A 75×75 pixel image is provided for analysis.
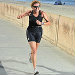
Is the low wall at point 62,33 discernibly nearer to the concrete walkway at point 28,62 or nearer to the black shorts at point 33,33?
the concrete walkway at point 28,62

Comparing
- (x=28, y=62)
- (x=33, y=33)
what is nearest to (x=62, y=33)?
(x=28, y=62)

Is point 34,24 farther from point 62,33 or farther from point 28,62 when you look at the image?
point 62,33

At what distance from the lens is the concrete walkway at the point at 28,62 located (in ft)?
23.1

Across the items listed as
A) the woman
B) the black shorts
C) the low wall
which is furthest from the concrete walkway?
the black shorts

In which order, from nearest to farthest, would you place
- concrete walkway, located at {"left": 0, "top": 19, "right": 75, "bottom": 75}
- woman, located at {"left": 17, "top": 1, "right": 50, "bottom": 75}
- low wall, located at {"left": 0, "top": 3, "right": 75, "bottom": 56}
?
woman, located at {"left": 17, "top": 1, "right": 50, "bottom": 75}
concrete walkway, located at {"left": 0, "top": 19, "right": 75, "bottom": 75}
low wall, located at {"left": 0, "top": 3, "right": 75, "bottom": 56}

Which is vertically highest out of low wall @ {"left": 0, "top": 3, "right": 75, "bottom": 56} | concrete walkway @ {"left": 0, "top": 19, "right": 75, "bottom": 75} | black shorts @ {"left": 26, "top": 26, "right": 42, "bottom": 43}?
black shorts @ {"left": 26, "top": 26, "right": 42, "bottom": 43}

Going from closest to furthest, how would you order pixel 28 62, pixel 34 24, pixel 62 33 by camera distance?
pixel 34 24 < pixel 28 62 < pixel 62 33

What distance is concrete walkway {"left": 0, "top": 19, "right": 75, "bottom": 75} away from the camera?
23.1 feet

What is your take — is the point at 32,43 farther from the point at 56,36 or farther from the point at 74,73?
the point at 56,36

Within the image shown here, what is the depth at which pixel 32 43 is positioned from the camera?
661 cm

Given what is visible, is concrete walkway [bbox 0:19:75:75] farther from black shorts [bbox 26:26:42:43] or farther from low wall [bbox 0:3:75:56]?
black shorts [bbox 26:26:42:43]

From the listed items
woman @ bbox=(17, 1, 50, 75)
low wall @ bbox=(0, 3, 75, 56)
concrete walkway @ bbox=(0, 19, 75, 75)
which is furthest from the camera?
low wall @ bbox=(0, 3, 75, 56)

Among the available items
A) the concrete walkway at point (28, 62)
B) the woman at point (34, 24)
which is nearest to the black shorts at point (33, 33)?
the woman at point (34, 24)

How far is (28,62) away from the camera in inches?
317
